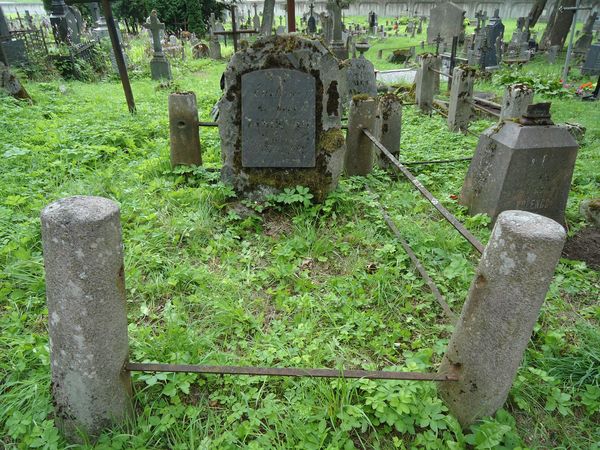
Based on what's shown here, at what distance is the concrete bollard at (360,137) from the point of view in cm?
429

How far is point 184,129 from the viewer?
4.35 metres

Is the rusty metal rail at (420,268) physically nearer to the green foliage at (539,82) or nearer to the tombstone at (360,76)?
the tombstone at (360,76)

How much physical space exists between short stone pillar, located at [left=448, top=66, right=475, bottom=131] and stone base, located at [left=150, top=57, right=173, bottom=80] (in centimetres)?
896

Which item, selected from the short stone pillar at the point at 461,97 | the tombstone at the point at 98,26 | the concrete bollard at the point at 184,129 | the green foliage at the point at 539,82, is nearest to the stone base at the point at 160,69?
the tombstone at the point at 98,26

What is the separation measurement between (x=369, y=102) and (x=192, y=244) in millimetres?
2323

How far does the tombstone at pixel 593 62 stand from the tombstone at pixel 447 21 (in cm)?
571

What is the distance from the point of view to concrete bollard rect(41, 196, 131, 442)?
1.50 meters

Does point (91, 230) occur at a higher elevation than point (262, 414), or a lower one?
higher

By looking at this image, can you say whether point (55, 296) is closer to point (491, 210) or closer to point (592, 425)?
point (592, 425)

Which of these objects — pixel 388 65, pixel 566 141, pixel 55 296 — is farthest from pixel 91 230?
pixel 388 65

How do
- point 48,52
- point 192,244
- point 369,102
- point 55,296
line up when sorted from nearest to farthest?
point 55,296 < point 192,244 < point 369,102 < point 48,52

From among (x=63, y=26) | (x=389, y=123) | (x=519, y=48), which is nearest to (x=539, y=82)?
(x=519, y=48)

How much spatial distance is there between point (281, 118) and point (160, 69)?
1023 centimetres

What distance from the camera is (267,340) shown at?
243 cm
